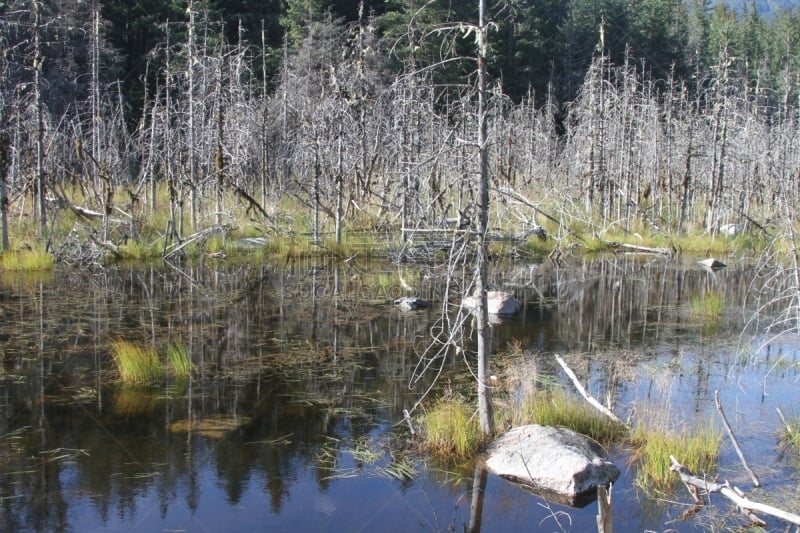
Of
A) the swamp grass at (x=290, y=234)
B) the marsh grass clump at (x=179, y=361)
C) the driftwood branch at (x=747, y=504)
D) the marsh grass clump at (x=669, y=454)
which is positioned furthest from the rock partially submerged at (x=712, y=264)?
the driftwood branch at (x=747, y=504)

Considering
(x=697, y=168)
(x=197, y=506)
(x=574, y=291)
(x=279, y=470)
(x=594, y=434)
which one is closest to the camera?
(x=197, y=506)

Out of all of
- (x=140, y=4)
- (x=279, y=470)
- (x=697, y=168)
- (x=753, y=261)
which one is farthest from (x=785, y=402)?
(x=140, y=4)

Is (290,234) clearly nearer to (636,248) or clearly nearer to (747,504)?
(636,248)

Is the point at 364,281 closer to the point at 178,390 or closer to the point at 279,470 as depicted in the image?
the point at 178,390

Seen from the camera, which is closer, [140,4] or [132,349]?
[132,349]

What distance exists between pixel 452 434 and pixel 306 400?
2.55 m

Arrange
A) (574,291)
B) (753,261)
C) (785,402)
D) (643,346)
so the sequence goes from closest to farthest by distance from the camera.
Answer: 1. (785,402)
2. (643,346)
3. (574,291)
4. (753,261)

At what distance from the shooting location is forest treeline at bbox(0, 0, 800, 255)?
22.2m

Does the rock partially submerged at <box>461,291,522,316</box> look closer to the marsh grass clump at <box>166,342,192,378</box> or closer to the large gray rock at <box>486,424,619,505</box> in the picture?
the marsh grass clump at <box>166,342,192,378</box>

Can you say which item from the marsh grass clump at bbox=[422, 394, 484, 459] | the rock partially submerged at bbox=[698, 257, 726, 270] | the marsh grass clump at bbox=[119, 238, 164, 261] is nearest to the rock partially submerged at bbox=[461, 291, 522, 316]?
the marsh grass clump at bbox=[422, 394, 484, 459]

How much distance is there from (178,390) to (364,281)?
9.49m

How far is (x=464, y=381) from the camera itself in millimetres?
11477

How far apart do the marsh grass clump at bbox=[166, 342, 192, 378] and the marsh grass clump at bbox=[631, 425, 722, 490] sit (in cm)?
634

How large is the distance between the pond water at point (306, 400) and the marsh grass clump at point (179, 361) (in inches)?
6.3
